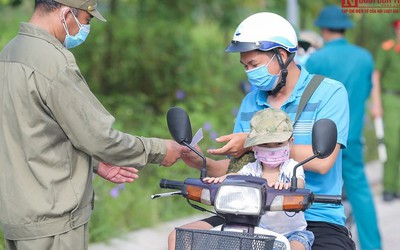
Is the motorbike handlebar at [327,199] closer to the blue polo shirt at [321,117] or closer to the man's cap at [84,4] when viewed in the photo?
the blue polo shirt at [321,117]

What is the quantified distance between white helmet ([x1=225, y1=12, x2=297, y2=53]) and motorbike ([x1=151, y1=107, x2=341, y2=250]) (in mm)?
713

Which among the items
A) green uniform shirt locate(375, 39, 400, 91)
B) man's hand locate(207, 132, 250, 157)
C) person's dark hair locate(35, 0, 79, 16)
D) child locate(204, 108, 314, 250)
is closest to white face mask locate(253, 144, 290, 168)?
child locate(204, 108, 314, 250)

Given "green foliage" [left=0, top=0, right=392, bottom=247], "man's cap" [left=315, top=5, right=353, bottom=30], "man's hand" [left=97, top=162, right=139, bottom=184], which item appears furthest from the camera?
"green foliage" [left=0, top=0, right=392, bottom=247]

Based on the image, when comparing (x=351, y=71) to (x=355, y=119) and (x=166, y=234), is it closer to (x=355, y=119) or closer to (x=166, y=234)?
(x=355, y=119)

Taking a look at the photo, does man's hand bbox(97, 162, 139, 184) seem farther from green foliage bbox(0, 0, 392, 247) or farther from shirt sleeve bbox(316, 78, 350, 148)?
green foliage bbox(0, 0, 392, 247)

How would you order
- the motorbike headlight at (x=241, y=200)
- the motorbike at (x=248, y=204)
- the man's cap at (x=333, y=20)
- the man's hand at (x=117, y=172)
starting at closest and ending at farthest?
the motorbike at (x=248, y=204), the motorbike headlight at (x=241, y=200), the man's hand at (x=117, y=172), the man's cap at (x=333, y=20)

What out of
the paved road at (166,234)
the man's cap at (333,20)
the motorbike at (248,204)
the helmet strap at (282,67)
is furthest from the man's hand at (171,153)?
the man's cap at (333,20)

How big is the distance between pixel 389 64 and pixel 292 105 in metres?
5.74

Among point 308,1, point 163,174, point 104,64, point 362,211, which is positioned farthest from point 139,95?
point 362,211

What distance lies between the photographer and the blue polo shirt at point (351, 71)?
762 centimetres

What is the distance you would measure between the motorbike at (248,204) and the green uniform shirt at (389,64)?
20.8 ft

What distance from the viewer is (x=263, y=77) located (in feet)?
14.8

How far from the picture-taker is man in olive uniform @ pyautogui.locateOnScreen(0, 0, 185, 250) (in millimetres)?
3912

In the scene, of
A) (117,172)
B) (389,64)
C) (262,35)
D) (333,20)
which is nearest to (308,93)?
(262,35)
